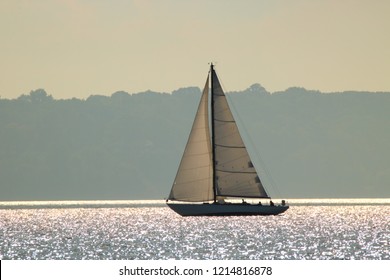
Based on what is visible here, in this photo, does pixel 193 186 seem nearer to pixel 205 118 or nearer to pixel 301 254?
pixel 205 118

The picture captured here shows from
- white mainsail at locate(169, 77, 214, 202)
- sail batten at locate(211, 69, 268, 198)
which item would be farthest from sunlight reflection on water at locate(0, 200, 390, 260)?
sail batten at locate(211, 69, 268, 198)

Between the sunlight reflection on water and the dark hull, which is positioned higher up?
the dark hull

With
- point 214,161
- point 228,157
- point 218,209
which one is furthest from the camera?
point 218,209

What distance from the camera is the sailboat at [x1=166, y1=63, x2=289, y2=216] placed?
401 feet

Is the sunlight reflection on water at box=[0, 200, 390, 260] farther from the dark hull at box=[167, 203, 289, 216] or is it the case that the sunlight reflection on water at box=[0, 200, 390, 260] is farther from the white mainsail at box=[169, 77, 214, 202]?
the white mainsail at box=[169, 77, 214, 202]

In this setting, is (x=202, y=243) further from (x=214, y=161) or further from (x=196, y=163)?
(x=214, y=161)

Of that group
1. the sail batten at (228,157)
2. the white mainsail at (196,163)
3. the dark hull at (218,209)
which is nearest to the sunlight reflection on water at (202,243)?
the dark hull at (218,209)

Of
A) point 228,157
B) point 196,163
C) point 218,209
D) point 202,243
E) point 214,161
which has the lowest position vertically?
point 202,243

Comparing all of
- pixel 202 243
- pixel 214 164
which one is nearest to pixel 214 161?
pixel 214 164

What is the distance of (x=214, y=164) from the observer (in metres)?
123
